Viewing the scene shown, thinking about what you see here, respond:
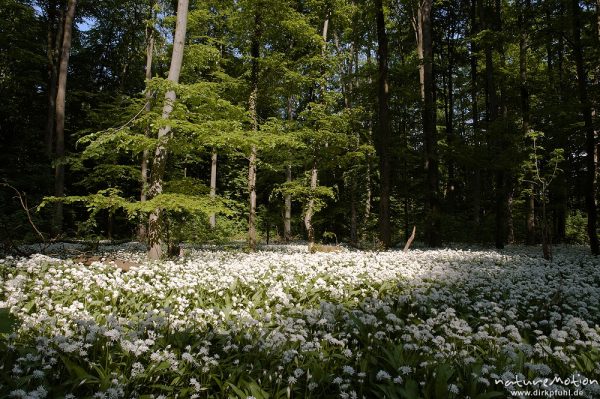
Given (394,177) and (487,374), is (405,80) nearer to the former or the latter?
(394,177)

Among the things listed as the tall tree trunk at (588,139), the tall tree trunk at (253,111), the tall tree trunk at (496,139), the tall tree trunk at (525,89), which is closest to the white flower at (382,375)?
the tall tree trunk at (253,111)

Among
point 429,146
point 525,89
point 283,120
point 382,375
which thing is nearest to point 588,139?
point 525,89

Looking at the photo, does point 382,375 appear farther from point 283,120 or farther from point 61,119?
point 61,119

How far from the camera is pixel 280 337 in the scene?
462 cm

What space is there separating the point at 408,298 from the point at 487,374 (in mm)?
2981

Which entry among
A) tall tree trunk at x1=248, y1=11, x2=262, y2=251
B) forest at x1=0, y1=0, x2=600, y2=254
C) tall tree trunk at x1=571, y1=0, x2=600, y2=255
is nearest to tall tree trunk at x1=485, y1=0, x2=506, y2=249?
forest at x1=0, y1=0, x2=600, y2=254

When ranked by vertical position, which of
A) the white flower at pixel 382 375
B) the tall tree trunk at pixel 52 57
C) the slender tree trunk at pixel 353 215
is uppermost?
the tall tree trunk at pixel 52 57

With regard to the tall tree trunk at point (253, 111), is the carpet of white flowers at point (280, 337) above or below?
below

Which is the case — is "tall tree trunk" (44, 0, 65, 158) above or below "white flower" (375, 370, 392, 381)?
above

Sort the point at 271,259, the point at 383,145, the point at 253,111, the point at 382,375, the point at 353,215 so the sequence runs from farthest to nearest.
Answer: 1. the point at 353,215
2. the point at 253,111
3. the point at 383,145
4. the point at 271,259
5. the point at 382,375

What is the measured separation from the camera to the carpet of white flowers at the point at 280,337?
3732 millimetres

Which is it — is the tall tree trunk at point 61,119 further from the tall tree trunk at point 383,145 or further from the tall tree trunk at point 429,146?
the tall tree trunk at point 429,146

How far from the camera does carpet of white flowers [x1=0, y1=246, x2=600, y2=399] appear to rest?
3.73m

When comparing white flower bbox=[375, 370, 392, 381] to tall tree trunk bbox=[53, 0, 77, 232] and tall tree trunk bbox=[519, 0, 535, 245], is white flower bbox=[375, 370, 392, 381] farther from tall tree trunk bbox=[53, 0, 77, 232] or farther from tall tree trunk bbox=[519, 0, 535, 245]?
tall tree trunk bbox=[519, 0, 535, 245]
